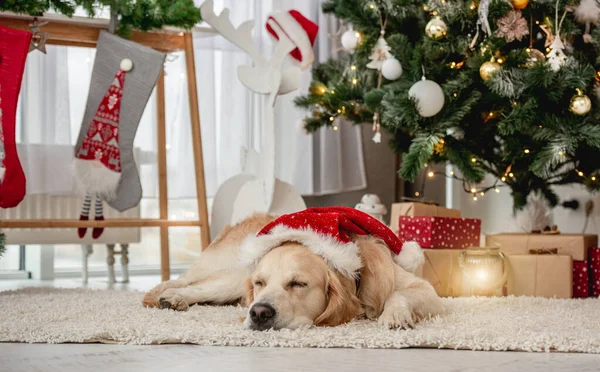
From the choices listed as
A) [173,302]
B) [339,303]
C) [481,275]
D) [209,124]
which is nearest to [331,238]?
[339,303]

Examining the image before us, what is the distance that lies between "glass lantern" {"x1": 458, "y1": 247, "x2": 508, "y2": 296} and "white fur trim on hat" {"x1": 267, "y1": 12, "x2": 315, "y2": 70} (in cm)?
113

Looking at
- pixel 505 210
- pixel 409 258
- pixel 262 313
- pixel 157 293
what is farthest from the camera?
pixel 505 210

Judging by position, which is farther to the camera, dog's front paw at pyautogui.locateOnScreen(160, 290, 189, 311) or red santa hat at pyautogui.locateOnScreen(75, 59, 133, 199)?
red santa hat at pyautogui.locateOnScreen(75, 59, 133, 199)

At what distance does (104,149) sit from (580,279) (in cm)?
195

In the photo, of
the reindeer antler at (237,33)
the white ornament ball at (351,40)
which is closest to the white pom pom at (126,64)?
the reindeer antler at (237,33)

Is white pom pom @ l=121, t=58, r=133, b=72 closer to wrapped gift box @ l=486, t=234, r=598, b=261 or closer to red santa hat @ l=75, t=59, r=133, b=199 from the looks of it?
Result: red santa hat @ l=75, t=59, r=133, b=199

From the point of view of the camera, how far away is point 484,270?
2.74 metres

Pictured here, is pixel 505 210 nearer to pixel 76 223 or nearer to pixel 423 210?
pixel 423 210

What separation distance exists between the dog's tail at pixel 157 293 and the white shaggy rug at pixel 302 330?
4 centimetres

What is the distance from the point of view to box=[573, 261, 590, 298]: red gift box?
9.52ft

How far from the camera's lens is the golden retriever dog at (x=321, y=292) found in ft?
5.99

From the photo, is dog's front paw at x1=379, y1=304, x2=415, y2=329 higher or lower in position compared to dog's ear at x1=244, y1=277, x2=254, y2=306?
lower

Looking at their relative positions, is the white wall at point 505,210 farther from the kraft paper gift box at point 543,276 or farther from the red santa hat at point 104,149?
the red santa hat at point 104,149

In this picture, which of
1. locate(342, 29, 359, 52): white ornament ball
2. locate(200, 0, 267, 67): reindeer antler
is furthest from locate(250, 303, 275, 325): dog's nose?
locate(342, 29, 359, 52): white ornament ball
